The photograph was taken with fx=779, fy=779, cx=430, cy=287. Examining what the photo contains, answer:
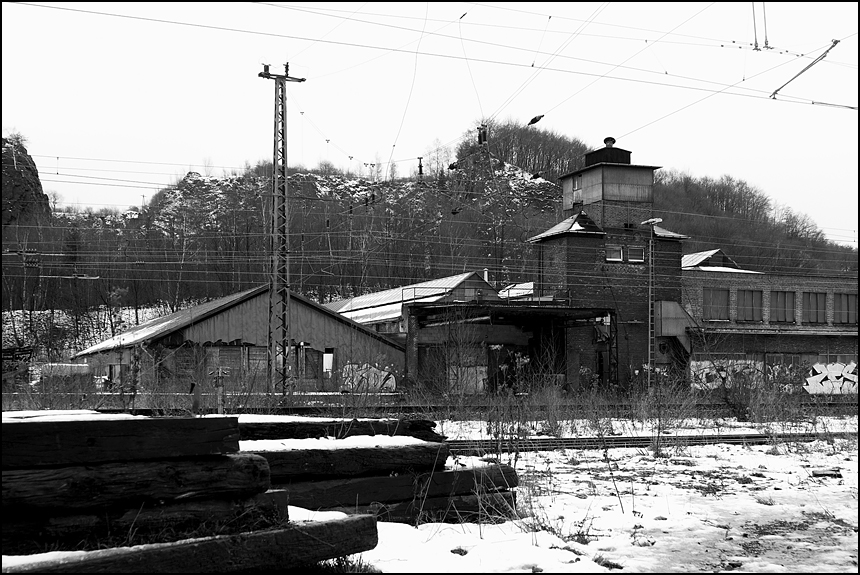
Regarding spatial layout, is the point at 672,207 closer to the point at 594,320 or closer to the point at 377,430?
the point at 594,320

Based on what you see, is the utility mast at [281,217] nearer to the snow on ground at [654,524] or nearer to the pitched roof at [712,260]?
the snow on ground at [654,524]

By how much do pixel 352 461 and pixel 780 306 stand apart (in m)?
49.6

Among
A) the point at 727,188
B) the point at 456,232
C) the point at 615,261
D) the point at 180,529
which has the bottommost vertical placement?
the point at 180,529

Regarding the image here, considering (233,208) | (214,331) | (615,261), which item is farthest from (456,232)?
(214,331)

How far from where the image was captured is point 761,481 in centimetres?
1227

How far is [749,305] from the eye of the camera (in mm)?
50969

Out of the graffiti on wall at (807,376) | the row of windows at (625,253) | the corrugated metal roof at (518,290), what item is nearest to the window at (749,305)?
the graffiti on wall at (807,376)

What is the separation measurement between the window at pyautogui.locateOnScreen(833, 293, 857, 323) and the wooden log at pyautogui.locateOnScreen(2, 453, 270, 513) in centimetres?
5533

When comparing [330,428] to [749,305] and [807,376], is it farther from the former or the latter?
[749,305]

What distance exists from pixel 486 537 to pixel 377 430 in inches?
83.3

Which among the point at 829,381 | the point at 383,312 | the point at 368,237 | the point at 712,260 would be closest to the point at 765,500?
the point at 829,381

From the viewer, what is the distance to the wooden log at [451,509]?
8531mm

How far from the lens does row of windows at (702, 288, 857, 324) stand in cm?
4991

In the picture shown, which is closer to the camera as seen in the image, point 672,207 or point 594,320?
point 594,320
